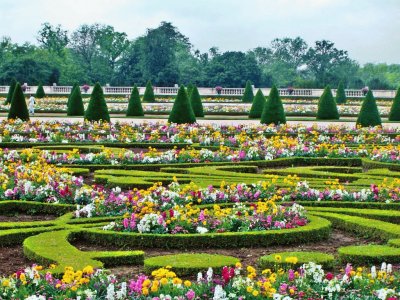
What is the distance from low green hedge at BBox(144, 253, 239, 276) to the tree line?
5111cm

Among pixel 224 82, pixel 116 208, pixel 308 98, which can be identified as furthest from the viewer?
pixel 224 82

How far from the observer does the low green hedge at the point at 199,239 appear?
825 centimetres

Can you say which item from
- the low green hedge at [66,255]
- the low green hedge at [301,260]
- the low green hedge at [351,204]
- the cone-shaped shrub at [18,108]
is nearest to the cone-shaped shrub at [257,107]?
the cone-shaped shrub at [18,108]

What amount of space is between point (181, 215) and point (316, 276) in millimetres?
2697

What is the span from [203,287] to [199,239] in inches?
93.3

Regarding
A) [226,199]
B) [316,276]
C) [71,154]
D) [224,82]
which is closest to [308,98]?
[224,82]

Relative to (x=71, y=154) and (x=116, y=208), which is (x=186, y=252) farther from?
(x=71, y=154)

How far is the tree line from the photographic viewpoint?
6166 cm

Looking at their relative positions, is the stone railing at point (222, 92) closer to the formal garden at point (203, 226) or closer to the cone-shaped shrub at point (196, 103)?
the cone-shaped shrub at point (196, 103)

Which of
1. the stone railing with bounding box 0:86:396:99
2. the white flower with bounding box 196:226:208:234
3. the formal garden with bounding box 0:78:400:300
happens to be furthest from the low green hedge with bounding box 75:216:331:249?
the stone railing with bounding box 0:86:396:99

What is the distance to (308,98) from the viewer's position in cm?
4947

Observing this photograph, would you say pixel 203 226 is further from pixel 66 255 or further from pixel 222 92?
pixel 222 92

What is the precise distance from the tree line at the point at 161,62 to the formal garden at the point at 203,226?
4465 cm

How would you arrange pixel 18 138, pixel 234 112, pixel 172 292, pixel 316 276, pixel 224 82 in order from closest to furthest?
pixel 172 292, pixel 316 276, pixel 18 138, pixel 234 112, pixel 224 82
